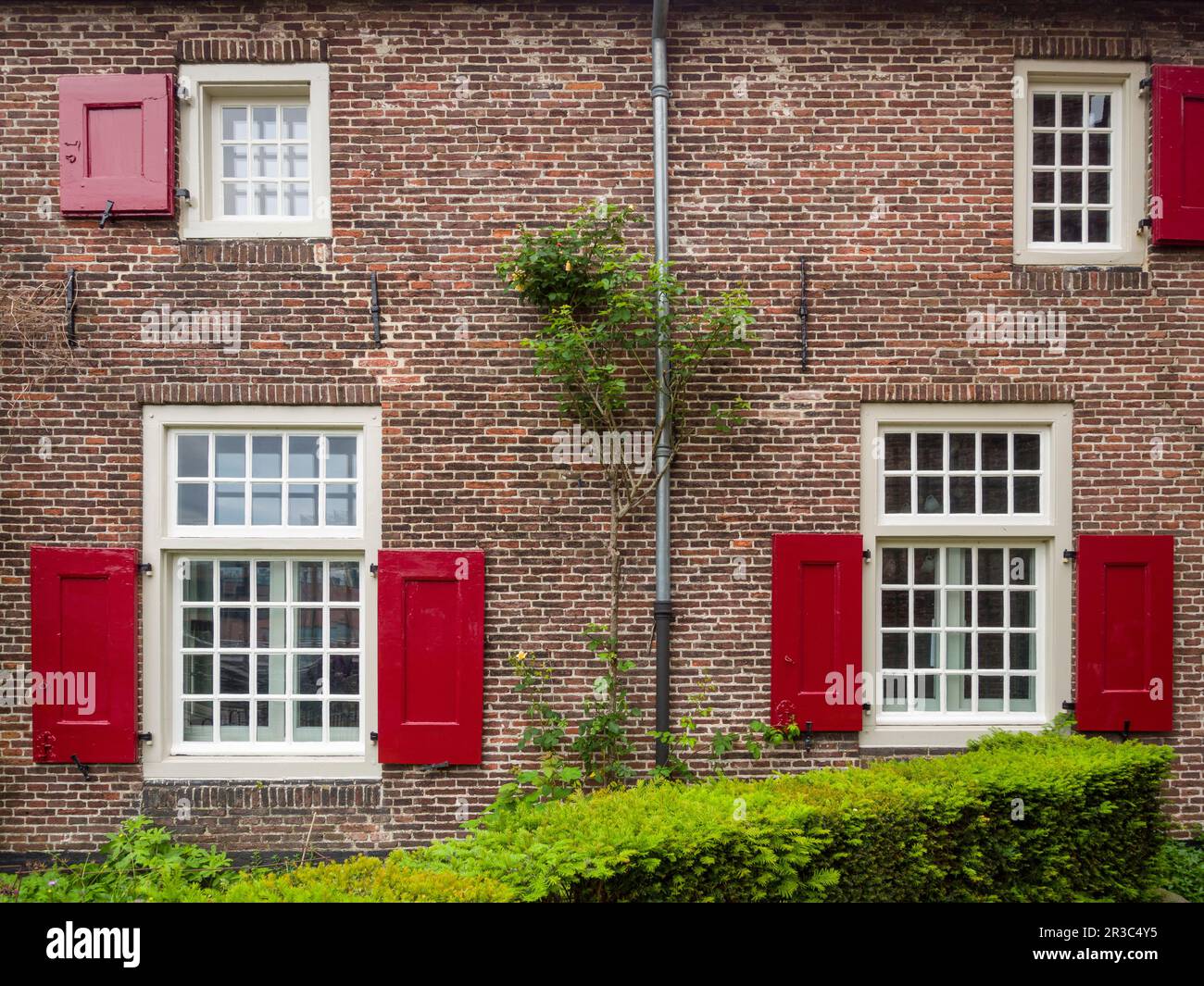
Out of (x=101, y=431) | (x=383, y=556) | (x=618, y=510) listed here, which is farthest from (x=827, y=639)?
(x=101, y=431)

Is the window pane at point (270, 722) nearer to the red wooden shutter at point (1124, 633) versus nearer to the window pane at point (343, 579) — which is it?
the window pane at point (343, 579)

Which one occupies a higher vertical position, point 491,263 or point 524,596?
point 491,263

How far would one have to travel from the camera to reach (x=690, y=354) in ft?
16.6

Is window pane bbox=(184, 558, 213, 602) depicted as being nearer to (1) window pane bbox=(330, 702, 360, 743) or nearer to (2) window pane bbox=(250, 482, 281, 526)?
(2) window pane bbox=(250, 482, 281, 526)

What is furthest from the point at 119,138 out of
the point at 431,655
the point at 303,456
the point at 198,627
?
the point at 431,655

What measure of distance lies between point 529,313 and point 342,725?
3.33 metres

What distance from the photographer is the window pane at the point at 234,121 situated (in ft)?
18.2

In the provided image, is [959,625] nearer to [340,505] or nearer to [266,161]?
[340,505]

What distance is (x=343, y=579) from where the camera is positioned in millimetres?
5477

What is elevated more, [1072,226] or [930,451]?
[1072,226]

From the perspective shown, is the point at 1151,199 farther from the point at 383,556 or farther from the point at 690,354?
the point at 383,556

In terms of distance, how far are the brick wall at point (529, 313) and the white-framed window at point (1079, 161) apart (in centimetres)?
15

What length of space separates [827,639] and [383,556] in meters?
3.27

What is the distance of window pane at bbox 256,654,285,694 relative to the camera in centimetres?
548
